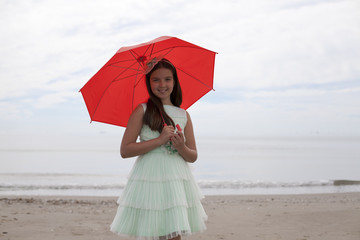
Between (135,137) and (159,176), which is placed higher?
(135,137)

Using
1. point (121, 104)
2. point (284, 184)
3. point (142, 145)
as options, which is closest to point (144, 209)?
point (142, 145)

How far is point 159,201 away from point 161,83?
0.91 metres

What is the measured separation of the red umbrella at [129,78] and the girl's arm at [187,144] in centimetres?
46

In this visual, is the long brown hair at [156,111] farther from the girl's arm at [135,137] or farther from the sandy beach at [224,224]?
the sandy beach at [224,224]

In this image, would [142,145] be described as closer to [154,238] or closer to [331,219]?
[154,238]

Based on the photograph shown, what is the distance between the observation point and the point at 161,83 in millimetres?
2855

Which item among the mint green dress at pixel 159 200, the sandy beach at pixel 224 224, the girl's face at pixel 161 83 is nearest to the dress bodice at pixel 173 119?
the mint green dress at pixel 159 200

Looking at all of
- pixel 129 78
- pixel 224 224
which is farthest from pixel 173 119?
pixel 224 224

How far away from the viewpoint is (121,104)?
3.23 m

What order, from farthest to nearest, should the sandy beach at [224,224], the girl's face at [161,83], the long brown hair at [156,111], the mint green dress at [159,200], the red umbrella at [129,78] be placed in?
the sandy beach at [224,224] → the red umbrella at [129,78] → the girl's face at [161,83] → the long brown hair at [156,111] → the mint green dress at [159,200]

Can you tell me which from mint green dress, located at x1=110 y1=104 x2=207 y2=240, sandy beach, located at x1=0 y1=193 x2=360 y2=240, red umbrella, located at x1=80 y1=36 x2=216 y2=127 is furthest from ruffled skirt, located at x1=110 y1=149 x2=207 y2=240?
sandy beach, located at x1=0 y1=193 x2=360 y2=240

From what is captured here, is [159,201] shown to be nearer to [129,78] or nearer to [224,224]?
[129,78]

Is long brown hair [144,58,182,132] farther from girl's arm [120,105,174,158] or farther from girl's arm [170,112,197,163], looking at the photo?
girl's arm [170,112,197,163]

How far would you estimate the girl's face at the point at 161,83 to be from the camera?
2.87 metres
